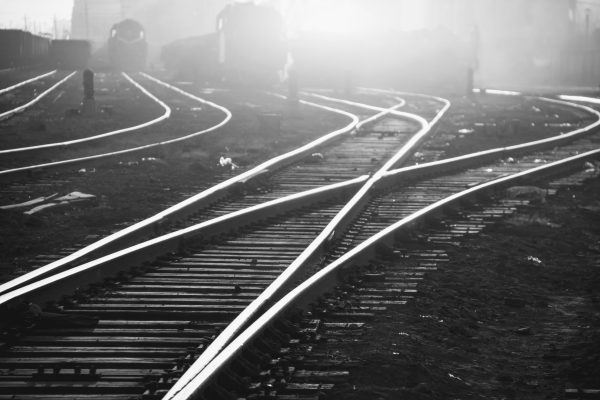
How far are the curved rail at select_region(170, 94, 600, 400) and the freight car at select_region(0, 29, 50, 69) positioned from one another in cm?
4201

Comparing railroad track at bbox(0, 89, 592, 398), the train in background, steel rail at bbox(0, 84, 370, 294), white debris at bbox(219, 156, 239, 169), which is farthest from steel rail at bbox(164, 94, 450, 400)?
the train in background

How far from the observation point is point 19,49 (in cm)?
5116

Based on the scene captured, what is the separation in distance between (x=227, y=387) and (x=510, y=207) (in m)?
6.05

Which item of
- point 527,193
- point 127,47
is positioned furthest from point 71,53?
point 527,193

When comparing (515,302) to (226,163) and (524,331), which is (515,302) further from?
(226,163)

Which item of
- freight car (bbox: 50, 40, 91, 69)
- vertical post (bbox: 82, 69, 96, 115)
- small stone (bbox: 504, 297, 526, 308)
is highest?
small stone (bbox: 504, 297, 526, 308)

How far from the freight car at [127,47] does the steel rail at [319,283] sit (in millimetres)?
56473

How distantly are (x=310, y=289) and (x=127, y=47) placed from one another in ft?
202

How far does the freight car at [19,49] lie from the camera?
157 ft

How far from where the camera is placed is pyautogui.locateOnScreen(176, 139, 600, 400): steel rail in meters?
3.87

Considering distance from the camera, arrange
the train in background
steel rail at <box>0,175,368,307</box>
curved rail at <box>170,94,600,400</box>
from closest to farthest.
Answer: curved rail at <box>170,94,600,400</box> → steel rail at <box>0,175,368,307</box> → the train in background

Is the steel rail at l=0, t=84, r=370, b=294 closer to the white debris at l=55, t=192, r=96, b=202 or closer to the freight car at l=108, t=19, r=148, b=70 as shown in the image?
the white debris at l=55, t=192, r=96, b=202

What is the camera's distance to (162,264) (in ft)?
20.8

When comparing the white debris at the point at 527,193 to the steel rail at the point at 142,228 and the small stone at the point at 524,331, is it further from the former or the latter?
the small stone at the point at 524,331
